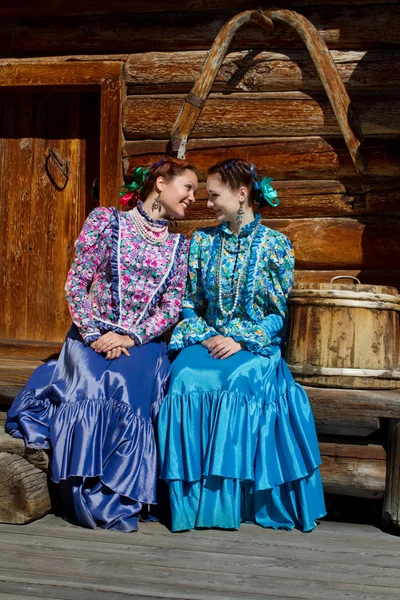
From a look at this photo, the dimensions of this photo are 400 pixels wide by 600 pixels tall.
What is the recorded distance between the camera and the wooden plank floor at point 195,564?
2750 mm

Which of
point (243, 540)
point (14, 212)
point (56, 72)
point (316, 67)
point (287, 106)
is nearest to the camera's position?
point (243, 540)

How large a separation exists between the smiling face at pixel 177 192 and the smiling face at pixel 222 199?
134mm

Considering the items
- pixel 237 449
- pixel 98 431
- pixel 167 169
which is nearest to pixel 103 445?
pixel 98 431

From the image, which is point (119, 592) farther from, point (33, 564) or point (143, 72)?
point (143, 72)

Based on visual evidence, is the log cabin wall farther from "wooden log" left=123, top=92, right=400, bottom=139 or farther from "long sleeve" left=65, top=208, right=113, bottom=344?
"long sleeve" left=65, top=208, right=113, bottom=344

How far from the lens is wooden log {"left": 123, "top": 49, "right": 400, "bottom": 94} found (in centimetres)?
473

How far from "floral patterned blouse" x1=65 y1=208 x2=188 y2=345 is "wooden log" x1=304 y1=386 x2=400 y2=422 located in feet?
2.86

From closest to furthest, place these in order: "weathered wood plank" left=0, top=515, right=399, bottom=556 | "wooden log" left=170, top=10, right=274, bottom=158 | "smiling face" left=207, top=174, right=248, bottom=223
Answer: "weathered wood plank" left=0, top=515, right=399, bottom=556, "smiling face" left=207, top=174, right=248, bottom=223, "wooden log" left=170, top=10, right=274, bottom=158

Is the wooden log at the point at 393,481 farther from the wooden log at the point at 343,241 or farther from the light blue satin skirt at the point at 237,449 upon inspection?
the wooden log at the point at 343,241

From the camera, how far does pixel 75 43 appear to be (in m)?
5.13

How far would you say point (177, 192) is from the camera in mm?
4258

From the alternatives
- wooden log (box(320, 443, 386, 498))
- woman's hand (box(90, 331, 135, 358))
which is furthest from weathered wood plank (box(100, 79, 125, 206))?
wooden log (box(320, 443, 386, 498))

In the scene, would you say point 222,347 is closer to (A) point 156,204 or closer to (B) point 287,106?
(A) point 156,204

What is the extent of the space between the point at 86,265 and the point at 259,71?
172cm
